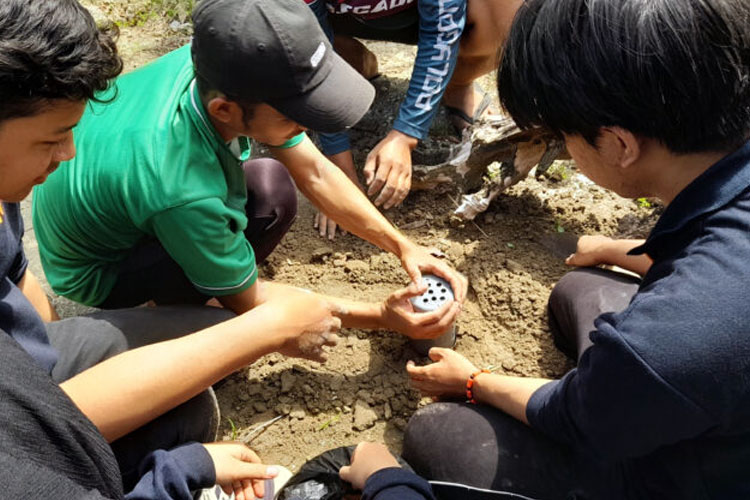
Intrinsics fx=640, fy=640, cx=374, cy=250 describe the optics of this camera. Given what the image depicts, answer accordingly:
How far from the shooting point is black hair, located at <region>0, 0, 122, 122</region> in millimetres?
1196

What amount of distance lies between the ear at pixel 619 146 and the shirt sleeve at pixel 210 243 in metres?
0.93

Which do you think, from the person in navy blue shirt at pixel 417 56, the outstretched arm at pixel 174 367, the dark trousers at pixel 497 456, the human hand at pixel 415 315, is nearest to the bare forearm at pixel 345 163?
the person in navy blue shirt at pixel 417 56

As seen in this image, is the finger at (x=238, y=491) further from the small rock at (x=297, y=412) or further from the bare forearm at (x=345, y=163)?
the bare forearm at (x=345, y=163)

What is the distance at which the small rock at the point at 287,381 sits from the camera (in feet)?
7.11

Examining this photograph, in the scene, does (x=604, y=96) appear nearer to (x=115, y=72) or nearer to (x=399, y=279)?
(x=115, y=72)

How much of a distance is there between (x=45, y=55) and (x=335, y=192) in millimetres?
1125

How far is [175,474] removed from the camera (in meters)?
1.48

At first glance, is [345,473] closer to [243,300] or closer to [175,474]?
[175,474]

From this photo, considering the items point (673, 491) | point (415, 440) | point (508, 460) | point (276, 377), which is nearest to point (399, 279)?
point (276, 377)

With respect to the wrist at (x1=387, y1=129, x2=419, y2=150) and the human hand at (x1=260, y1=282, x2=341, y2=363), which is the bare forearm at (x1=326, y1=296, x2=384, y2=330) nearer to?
the human hand at (x1=260, y1=282, x2=341, y2=363)

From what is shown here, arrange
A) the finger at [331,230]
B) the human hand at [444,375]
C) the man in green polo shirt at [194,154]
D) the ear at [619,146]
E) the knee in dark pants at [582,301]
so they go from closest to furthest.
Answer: the ear at [619,146], the man in green polo shirt at [194,154], the human hand at [444,375], the knee in dark pants at [582,301], the finger at [331,230]

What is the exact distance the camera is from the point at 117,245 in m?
1.89

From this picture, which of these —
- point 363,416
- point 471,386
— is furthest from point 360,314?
point 471,386

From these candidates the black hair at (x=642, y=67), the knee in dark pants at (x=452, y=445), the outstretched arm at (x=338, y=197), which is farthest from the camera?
the outstretched arm at (x=338, y=197)
